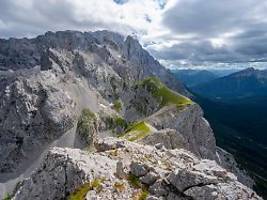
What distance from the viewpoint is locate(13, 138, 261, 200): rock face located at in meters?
55.2

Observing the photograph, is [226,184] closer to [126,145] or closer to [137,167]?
[137,167]

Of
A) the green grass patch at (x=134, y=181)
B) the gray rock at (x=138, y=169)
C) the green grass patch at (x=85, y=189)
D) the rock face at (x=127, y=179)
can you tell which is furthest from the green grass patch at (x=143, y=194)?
the green grass patch at (x=85, y=189)

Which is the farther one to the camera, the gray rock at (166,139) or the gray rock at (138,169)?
the gray rock at (166,139)

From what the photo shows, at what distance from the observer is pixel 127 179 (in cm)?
6231

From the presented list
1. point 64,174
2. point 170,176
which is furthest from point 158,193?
point 64,174

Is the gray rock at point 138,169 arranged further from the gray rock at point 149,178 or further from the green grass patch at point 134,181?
the gray rock at point 149,178

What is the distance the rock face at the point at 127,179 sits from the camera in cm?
5516

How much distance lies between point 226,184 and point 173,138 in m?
79.4

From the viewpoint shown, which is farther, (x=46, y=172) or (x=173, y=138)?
(x=173, y=138)

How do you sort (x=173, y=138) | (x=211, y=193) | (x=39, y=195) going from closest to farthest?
(x=211, y=193) → (x=39, y=195) → (x=173, y=138)

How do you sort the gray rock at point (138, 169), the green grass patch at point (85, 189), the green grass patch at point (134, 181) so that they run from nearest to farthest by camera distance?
the green grass patch at point (85, 189)
the green grass patch at point (134, 181)
the gray rock at point (138, 169)

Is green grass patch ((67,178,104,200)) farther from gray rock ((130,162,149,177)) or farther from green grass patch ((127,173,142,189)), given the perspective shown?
gray rock ((130,162,149,177))

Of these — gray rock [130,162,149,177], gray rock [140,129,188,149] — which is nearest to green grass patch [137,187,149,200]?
gray rock [130,162,149,177]

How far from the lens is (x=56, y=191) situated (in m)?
61.3
